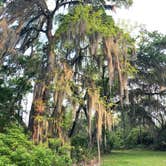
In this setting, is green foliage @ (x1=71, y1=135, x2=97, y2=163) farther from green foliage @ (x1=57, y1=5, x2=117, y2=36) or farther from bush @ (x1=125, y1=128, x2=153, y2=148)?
bush @ (x1=125, y1=128, x2=153, y2=148)

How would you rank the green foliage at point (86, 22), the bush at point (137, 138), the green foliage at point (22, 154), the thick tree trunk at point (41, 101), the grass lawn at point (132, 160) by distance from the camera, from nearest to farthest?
the green foliage at point (22, 154) → the thick tree trunk at point (41, 101) → the green foliage at point (86, 22) → the grass lawn at point (132, 160) → the bush at point (137, 138)

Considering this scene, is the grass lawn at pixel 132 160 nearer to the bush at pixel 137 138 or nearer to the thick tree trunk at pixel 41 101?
the thick tree trunk at pixel 41 101

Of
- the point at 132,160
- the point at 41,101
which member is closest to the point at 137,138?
the point at 132,160

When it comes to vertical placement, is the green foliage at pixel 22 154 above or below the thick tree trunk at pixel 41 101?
below

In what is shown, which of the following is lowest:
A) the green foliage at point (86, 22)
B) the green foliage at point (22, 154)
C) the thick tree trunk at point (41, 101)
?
the green foliage at point (22, 154)

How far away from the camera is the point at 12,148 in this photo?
1084 cm

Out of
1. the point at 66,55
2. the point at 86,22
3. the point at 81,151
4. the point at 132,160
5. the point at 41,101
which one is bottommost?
the point at 132,160

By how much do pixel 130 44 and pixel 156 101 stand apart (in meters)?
9.93

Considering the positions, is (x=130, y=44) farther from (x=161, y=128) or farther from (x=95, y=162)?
(x=161, y=128)

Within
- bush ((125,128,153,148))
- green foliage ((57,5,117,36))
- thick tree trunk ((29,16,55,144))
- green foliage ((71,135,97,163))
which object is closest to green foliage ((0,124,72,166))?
thick tree trunk ((29,16,55,144))

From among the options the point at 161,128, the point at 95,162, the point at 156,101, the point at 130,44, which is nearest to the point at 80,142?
the point at 95,162

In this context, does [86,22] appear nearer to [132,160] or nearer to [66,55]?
[66,55]

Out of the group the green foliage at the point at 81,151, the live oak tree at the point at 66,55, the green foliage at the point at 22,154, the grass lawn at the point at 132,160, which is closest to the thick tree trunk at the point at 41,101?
the live oak tree at the point at 66,55

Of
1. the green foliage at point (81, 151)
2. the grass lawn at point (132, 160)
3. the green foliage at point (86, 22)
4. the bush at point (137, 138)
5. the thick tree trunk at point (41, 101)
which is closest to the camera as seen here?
the thick tree trunk at point (41, 101)
